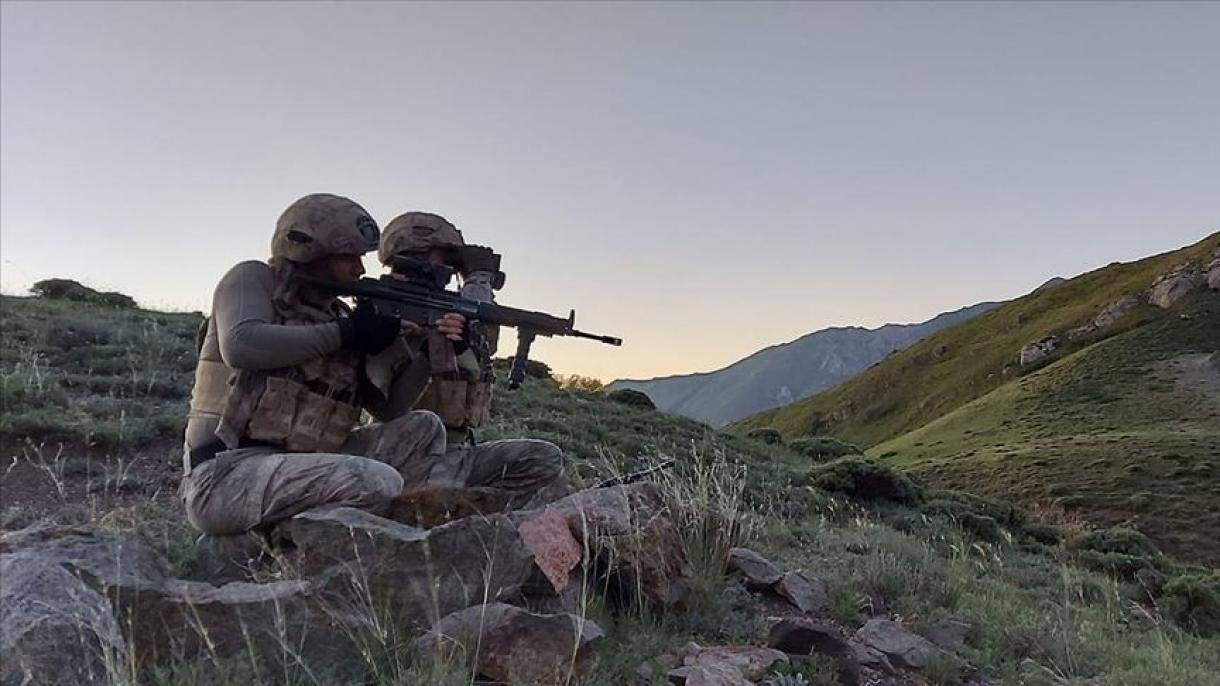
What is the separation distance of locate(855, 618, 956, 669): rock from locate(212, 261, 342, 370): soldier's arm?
3.18 meters

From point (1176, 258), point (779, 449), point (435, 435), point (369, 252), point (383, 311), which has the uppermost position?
point (1176, 258)

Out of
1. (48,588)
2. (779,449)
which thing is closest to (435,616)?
(48,588)

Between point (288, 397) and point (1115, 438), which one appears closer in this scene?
Result: point (288, 397)

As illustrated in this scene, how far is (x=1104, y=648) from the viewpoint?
18.3 ft

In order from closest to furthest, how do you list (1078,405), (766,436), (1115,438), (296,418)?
1. (296,418)
2. (766,436)
3. (1115,438)
4. (1078,405)

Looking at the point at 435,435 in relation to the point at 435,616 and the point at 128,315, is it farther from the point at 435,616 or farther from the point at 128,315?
the point at 128,315

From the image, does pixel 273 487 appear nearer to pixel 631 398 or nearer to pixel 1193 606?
pixel 1193 606

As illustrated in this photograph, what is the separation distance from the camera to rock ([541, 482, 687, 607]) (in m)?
4.40

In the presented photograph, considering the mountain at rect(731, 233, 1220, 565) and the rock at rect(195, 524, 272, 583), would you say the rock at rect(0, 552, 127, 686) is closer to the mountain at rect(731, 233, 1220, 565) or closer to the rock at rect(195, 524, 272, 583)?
the rock at rect(195, 524, 272, 583)

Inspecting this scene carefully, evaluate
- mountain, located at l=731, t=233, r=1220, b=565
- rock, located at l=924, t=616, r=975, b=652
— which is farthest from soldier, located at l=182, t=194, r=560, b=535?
mountain, located at l=731, t=233, r=1220, b=565

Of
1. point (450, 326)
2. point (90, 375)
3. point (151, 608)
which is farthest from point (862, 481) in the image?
point (151, 608)

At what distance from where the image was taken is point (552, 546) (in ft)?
13.5

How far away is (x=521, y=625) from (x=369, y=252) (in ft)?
7.14

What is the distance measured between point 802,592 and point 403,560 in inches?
107
